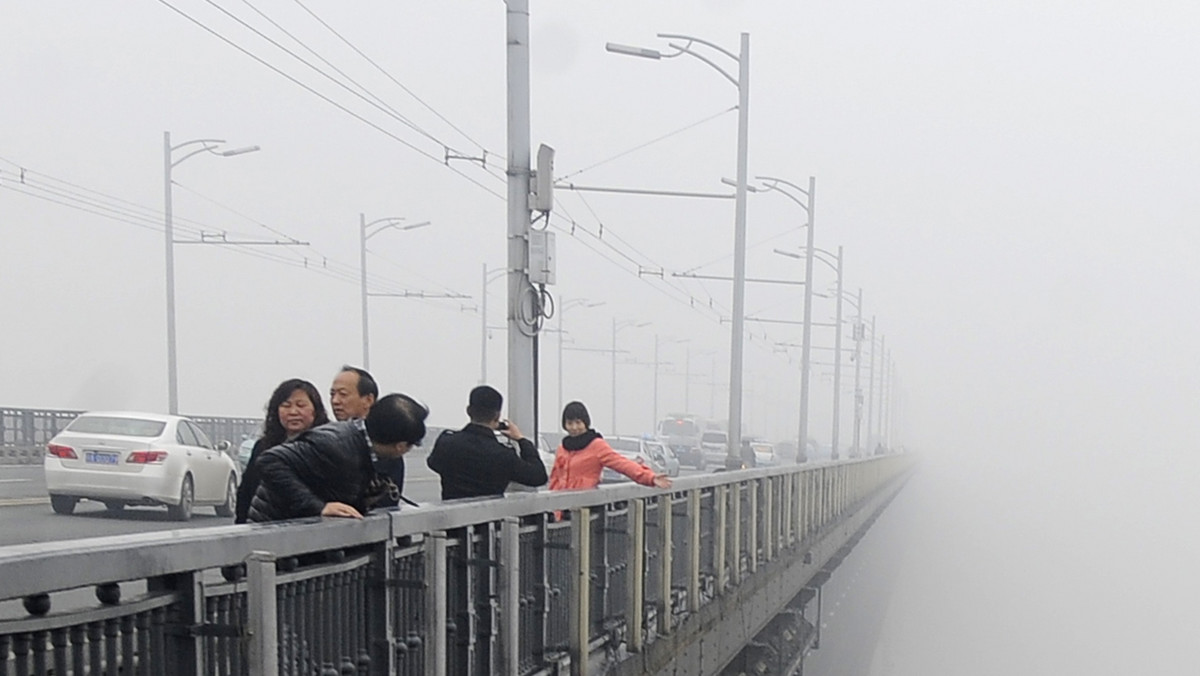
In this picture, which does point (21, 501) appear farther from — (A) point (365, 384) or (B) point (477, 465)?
(A) point (365, 384)

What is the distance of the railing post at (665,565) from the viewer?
12484 mm

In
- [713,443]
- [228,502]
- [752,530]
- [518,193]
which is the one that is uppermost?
[518,193]

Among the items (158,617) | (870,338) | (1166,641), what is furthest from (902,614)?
(158,617)

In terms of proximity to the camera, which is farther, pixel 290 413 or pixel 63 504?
pixel 63 504

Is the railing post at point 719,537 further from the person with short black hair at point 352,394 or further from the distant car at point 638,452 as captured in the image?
the distant car at point 638,452

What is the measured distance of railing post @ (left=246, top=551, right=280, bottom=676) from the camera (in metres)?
4.80

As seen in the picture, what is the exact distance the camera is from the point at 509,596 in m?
8.12

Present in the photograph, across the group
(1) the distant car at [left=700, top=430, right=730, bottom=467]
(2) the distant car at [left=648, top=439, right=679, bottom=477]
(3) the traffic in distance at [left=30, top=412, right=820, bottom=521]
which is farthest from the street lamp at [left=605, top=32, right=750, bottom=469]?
(1) the distant car at [left=700, top=430, right=730, bottom=467]

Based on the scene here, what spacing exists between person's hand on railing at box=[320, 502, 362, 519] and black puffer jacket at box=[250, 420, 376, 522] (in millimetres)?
28

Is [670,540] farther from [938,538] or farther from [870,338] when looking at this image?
[938,538]

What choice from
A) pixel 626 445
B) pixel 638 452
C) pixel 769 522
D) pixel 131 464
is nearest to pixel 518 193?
pixel 769 522

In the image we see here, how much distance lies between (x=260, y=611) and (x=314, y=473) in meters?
1.02

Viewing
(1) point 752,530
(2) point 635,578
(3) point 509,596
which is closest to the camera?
(3) point 509,596

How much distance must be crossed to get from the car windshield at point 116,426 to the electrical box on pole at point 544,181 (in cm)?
1000
